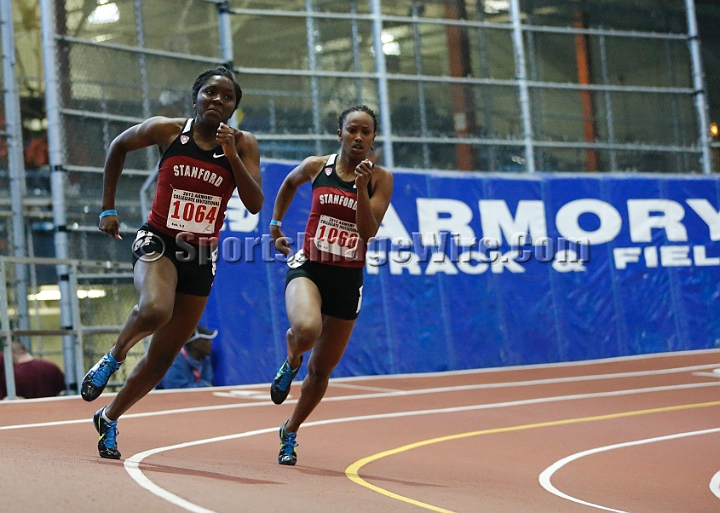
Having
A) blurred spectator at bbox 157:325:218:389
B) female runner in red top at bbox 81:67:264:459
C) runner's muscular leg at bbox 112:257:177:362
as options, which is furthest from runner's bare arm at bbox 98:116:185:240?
blurred spectator at bbox 157:325:218:389

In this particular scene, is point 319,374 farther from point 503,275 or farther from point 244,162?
point 503,275

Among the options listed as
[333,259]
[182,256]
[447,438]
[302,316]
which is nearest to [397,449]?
[447,438]

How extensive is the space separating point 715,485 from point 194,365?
754 centimetres

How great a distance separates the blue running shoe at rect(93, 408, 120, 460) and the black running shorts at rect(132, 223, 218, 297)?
3.19ft

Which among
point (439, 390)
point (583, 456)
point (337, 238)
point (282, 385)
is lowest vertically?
point (583, 456)

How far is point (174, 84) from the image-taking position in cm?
1507

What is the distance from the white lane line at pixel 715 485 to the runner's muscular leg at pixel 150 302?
12.9 ft

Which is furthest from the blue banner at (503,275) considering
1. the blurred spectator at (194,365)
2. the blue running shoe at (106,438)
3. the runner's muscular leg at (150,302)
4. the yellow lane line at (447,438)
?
the runner's muscular leg at (150,302)

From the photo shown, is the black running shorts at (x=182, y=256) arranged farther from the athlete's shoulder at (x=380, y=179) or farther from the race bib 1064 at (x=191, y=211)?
the athlete's shoulder at (x=380, y=179)

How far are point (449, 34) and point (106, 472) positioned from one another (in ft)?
42.6

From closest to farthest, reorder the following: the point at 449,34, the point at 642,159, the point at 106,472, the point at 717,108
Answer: the point at 106,472 → the point at 449,34 → the point at 642,159 → the point at 717,108

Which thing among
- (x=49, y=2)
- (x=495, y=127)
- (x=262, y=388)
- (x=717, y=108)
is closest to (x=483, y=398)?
(x=262, y=388)

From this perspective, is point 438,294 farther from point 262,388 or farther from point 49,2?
point 49,2

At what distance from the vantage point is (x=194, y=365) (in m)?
13.5
